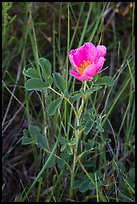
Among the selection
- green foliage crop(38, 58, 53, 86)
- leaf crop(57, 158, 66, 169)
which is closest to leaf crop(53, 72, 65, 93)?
green foliage crop(38, 58, 53, 86)

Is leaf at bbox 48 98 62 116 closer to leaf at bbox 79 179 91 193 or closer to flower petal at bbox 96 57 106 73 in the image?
flower petal at bbox 96 57 106 73

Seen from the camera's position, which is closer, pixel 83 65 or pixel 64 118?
pixel 83 65

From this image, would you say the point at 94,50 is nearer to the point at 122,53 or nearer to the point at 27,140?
the point at 27,140

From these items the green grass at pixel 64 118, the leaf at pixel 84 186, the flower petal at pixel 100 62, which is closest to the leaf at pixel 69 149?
the green grass at pixel 64 118

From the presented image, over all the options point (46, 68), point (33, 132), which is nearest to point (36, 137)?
point (33, 132)

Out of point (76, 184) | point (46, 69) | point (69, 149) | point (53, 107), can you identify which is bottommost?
point (76, 184)

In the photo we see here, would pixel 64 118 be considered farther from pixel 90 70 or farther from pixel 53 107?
pixel 90 70

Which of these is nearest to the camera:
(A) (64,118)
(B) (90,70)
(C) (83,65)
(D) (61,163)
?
(B) (90,70)

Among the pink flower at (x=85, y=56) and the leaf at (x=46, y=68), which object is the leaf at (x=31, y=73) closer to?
the leaf at (x=46, y=68)
